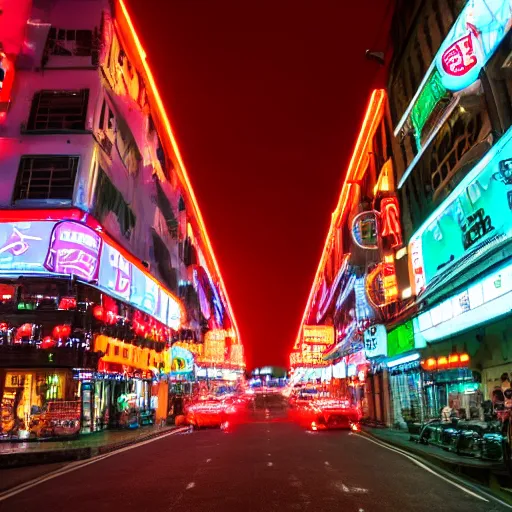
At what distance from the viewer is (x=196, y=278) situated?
67.4 m

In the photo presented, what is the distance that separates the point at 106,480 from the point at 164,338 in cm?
2464

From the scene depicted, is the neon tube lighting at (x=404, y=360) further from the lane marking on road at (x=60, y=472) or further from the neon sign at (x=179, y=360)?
the neon sign at (x=179, y=360)

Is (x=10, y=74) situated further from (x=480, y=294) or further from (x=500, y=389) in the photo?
(x=500, y=389)

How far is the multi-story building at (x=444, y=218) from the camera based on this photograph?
13.8 metres

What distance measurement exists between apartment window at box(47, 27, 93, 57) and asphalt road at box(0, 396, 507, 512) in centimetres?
2036

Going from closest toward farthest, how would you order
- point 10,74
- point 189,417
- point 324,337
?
point 10,74
point 189,417
point 324,337

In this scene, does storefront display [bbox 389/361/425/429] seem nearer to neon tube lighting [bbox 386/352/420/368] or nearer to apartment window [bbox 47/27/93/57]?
neon tube lighting [bbox 386/352/420/368]

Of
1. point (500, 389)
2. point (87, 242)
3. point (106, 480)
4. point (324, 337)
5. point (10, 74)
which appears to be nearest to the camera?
point (106, 480)

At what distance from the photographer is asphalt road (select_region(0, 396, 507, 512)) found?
26.2ft

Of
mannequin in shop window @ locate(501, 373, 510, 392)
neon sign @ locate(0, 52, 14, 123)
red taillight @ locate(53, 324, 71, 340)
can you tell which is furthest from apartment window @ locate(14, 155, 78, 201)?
mannequin in shop window @ locate(501, 373, 510, 392)

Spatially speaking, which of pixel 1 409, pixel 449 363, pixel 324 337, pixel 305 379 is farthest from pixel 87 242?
pixel 305 379

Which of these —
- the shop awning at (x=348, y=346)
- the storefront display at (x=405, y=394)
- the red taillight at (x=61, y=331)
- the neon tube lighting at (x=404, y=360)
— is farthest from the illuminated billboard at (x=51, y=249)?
the shop awning at (x=348, y=346)

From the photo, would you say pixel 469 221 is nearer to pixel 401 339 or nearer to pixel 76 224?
pixel 401 339

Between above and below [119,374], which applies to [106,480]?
below
